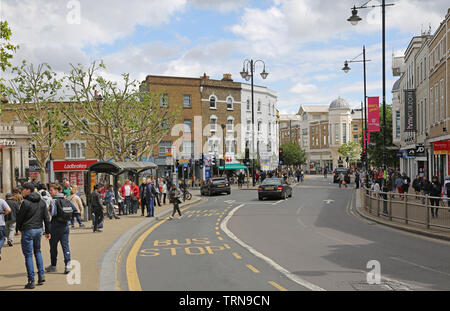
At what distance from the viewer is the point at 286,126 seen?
12988 centimetres

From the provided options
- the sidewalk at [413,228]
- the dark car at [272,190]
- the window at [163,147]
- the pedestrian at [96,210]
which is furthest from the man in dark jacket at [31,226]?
the window at [163,147]

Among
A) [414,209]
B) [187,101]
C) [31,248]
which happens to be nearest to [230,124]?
[187,101]

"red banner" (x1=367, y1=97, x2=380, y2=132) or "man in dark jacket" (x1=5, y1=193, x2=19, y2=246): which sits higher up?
"red banner" (x1=367, y1=97, x2=380, y2=132)

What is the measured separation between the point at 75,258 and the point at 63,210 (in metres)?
1.96

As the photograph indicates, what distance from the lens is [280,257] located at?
10805 mm

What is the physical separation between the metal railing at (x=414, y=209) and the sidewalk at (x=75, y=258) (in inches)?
378

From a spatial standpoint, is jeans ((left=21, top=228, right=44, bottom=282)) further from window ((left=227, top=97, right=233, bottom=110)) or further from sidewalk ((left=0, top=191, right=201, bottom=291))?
window ((left=227, top=97, right=233, bottom=110))

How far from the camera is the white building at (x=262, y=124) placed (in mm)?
62594

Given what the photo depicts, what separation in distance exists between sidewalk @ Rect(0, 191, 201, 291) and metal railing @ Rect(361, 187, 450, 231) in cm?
959

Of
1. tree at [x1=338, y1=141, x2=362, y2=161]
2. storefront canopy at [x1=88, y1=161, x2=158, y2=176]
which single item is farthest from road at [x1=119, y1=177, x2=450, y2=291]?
tree at [x1=338, y1=141, x2=362, y2=161]

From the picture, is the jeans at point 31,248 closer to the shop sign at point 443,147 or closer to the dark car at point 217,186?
the shop sign at point 443,147

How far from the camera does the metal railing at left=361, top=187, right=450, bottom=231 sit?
46.3 ft

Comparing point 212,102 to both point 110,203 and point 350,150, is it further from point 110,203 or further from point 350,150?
point 350,150
